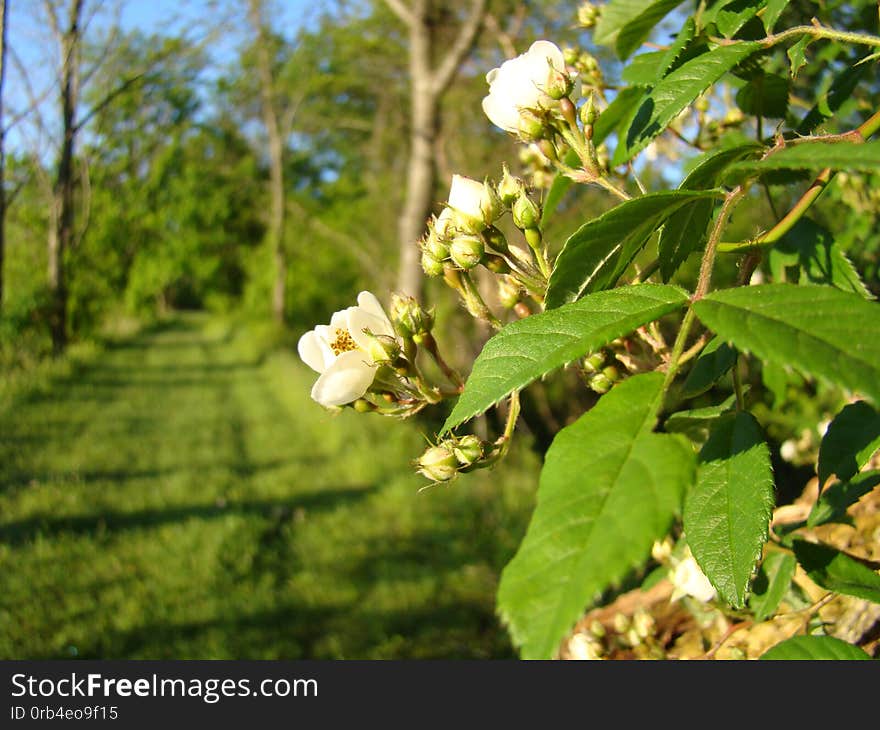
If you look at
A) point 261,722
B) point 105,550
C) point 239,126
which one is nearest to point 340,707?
point 261,722

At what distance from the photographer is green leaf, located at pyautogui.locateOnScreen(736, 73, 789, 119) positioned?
73 cm

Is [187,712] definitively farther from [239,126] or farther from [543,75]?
[239,126]

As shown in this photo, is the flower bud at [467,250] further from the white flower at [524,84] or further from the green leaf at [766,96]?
the green leaf at [766,96]

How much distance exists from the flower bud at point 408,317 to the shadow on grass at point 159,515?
3003 mm

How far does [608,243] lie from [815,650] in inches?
14.9

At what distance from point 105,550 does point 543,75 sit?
301 cm

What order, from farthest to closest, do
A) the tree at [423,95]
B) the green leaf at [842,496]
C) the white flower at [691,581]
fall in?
the tree at [423,95] < the white flower at [691,581] < the green leaf at [842,496]

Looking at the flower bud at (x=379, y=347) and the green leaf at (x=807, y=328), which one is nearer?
the green leaf at (x=807, y=328)

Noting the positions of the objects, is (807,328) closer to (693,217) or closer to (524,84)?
(693,217)

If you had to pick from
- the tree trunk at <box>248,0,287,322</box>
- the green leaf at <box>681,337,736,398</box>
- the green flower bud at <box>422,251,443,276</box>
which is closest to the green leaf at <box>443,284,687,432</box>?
the green leaf at <box>681,337,736,398</box>

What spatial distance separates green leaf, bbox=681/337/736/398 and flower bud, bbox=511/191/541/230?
185mm

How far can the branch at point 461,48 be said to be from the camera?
10.9 feet

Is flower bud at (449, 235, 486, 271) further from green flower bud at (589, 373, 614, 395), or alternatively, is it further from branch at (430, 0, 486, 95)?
branch at (430, 0, 486, 95)

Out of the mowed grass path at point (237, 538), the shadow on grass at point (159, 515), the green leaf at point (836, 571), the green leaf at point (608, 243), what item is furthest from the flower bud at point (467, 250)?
the shadow on grass at point (159, 515)
